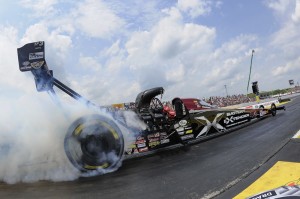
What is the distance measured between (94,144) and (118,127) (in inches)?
29.6

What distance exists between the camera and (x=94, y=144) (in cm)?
750

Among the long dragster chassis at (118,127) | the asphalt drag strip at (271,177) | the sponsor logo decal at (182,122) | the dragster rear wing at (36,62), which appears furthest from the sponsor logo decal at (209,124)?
the dragster rear wing at (36,62)

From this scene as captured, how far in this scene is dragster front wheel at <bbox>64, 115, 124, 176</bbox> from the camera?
7250 millimetres

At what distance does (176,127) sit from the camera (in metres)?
10.4

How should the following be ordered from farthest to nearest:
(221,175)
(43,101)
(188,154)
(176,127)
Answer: (176,127)
(188,154)
(43,101)
(221,175)

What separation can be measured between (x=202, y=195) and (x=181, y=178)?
1.18m

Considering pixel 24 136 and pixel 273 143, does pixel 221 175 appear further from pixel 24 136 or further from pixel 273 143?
pixel 24 136

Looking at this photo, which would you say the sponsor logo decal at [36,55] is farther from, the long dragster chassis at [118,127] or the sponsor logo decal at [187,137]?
the sponsor logo decal at [187,137]

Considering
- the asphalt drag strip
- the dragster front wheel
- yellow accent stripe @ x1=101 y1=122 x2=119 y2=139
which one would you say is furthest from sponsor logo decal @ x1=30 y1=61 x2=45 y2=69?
the asphalt drag strip

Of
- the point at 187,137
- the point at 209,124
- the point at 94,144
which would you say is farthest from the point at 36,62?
the point at 209,124

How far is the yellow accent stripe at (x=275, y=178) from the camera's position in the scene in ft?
16.9

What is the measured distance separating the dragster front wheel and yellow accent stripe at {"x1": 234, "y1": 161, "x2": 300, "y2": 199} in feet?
11.5

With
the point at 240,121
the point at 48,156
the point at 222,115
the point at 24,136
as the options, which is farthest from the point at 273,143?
→ the point at 24,136

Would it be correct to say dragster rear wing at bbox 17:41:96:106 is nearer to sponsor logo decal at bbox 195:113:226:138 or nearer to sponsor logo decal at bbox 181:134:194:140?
sponsor logo decal at bbox 181:134:194:140
